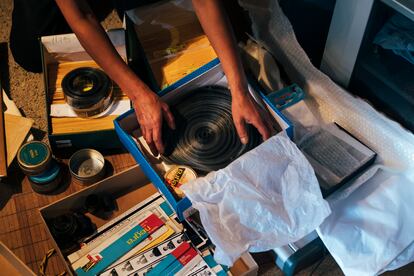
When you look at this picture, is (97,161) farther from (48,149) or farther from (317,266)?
(317,266)

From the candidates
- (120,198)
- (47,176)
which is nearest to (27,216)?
(47,176)

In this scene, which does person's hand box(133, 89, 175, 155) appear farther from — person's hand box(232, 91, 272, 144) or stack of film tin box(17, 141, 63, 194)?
stack of film tin box(17, 141, 63, 194)

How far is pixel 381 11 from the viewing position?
1130mm

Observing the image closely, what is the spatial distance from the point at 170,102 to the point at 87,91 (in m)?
0.25

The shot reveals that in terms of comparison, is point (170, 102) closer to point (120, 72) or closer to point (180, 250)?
point (120, 72)

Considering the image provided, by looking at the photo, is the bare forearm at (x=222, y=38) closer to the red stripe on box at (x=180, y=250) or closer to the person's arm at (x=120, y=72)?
the person's arm at (x=120, y=72)

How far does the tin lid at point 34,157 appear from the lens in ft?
4.21

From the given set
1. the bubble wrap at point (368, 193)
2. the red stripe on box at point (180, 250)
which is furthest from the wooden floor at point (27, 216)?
the bubble wrap at point (368, 193)

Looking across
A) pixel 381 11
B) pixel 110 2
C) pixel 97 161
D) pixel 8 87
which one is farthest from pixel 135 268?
pixel 110 2

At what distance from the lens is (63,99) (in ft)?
4.55

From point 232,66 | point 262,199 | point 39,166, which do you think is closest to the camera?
point 262,199

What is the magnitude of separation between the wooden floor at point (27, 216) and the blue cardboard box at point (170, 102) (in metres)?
0.26

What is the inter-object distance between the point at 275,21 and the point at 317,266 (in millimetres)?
669

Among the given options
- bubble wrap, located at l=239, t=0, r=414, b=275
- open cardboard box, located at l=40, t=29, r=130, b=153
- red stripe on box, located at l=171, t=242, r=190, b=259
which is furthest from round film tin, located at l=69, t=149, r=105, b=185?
bubble wrap, located at l=239, t=0, r=414, b=275
